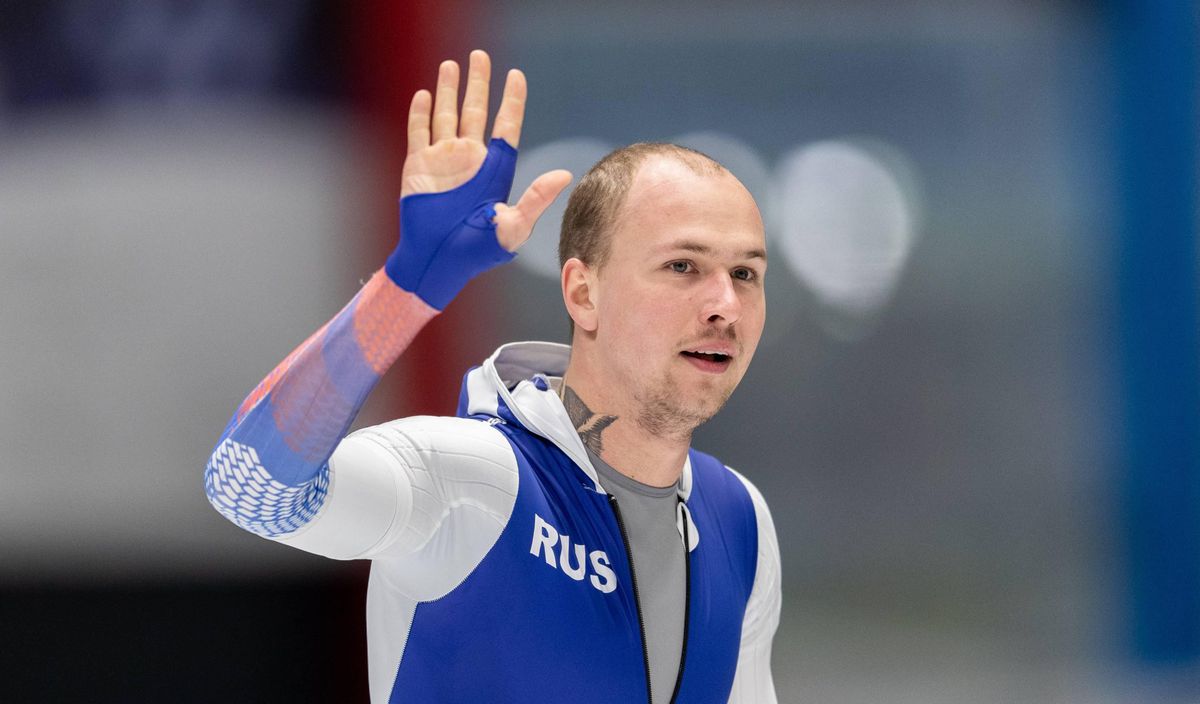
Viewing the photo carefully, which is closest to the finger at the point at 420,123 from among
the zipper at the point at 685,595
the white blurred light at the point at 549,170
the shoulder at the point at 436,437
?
the shoulder at the point at 436,437

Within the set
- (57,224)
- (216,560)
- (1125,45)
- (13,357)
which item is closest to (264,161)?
(57,224)

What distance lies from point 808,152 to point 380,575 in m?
5.43

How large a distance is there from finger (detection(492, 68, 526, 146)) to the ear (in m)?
0.51

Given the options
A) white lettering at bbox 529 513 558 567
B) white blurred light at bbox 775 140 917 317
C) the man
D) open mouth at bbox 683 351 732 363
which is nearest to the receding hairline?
the man

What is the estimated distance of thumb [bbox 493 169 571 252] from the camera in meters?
1.70

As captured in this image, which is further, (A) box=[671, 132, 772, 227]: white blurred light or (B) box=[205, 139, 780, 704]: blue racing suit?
(A) box=[671, 132, 772, 227]: white blurred light

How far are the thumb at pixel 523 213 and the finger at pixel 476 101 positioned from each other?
127 millimetres

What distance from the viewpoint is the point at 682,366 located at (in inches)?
85.0

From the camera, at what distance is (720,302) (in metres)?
2.13

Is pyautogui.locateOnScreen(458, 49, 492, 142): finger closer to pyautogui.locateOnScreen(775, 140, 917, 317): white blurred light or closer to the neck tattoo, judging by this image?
the neck tattoo

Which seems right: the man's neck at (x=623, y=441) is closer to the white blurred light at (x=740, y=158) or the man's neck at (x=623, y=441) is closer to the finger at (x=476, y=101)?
the finger at (x=476, y=101)

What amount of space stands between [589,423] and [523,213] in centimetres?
67

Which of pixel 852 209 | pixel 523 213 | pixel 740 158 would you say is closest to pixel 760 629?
pixel 523 213

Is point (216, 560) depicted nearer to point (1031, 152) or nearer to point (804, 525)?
point (804, 525)
